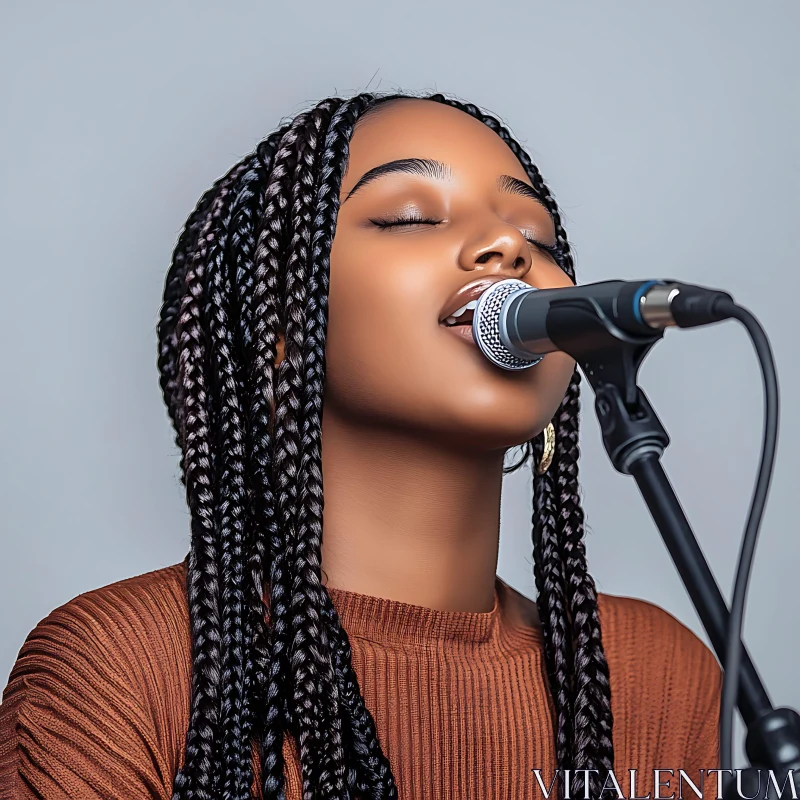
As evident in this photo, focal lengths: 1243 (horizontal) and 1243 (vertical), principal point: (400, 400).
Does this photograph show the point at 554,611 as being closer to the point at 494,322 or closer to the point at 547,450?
the point at 547,450

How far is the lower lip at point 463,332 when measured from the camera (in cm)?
128

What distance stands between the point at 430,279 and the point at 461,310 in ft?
0.17

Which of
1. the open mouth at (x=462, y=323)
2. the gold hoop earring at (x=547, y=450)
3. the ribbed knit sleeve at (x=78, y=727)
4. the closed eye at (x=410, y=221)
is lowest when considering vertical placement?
the ribbed knit sleeve at (x=78, y=727)

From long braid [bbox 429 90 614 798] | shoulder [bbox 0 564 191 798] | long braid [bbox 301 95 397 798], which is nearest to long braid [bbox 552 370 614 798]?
long braid [bbox 429 90 614 798]

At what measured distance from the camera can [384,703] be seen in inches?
53.4

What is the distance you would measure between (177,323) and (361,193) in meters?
0.29

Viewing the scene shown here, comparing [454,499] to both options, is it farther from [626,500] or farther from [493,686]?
[626,500]

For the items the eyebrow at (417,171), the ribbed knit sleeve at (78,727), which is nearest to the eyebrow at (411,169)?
the eyebrow at (417,171)

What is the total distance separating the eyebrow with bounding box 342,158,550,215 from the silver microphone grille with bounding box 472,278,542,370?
20 cm

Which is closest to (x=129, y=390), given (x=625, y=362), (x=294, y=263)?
(x=294, y=263)

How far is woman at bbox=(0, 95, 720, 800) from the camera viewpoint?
4.21ft

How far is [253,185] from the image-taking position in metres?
1.52

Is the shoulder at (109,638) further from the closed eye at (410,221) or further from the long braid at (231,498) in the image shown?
the closed eye at (410,221)

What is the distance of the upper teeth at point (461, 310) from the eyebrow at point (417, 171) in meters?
0.19
